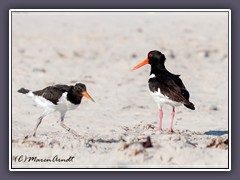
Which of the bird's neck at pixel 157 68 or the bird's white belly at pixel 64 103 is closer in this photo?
the bird's white belly at pixel 64 103

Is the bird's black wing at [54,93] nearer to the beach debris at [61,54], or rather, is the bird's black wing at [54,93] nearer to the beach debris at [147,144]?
the beach debris at [147,144]

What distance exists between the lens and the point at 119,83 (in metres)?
13.1

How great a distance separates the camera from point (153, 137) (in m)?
8.86

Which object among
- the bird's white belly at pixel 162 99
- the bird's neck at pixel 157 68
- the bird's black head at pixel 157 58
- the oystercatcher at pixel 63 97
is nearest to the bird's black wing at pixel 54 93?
the oystercatcher at pixel 63 97

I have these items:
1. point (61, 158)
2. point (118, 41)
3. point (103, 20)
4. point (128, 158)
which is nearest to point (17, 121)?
point (61, 158)

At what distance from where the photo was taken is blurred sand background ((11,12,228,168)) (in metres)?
8.14

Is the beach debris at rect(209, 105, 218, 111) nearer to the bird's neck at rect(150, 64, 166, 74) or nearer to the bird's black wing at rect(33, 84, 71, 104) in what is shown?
the bird's neck at rect(150, 64, 166, 74)

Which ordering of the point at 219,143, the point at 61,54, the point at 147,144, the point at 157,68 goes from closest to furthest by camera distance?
1. the point at 147,144
2. the point at 219,143
3. the point at 157,68
4. the point at 61,54

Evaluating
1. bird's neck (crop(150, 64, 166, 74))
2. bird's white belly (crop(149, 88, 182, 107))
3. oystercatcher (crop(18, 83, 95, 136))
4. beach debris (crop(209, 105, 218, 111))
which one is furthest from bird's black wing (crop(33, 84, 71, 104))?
beach debris (crop(209, 105, 218, 111))

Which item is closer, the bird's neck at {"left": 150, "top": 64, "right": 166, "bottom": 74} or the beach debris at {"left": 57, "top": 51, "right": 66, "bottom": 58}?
the bird's neck at {"left": 150, "top": 64, "right": 166, "bottom": 74}

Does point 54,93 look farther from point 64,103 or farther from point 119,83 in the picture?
point 119,83

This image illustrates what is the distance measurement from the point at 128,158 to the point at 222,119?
3.44 m

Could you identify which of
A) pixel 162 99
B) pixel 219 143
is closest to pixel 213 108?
pixel 162 99

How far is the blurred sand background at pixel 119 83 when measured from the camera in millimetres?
8141
